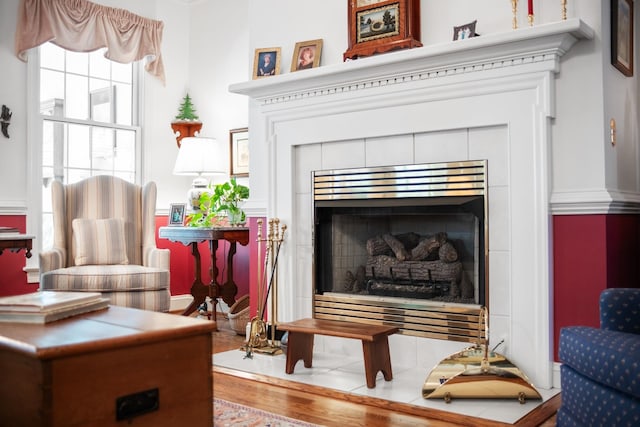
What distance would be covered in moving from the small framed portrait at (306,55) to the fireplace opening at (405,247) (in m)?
0.62

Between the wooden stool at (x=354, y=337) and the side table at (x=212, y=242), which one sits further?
the side table at (x=212, y=242)

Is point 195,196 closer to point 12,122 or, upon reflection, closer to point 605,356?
point 12,122

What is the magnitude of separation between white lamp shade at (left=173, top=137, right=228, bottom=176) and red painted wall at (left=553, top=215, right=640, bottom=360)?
9.06 feet

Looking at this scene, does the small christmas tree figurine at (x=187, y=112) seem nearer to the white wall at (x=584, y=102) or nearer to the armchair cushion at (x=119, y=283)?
the armchair cushion at (x=119, y=283)

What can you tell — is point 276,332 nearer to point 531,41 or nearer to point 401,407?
point 401,407

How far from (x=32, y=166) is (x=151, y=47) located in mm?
1394

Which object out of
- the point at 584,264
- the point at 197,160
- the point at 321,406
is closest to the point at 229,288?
the point at 197,160

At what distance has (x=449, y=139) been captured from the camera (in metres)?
3.11

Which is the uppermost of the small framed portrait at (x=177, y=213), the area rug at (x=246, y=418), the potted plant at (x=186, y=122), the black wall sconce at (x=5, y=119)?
the potted plant at (x=186, y=122)

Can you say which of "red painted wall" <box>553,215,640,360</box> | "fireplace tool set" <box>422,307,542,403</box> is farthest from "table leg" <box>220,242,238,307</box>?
"red painted wall" <box>553,215,640,360</box>

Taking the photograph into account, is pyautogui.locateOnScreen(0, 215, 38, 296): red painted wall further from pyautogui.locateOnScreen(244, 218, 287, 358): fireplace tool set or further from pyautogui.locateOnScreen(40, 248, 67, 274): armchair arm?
pyautogui.locateOnScreen(244, 218, 287, 358): fireplace tool set

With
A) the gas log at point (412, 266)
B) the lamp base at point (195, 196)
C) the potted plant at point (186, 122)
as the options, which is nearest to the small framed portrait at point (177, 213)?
the lamp base at point (195, 196)

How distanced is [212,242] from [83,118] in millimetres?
1560

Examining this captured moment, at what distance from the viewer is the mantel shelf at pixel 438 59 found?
2.71 meters
